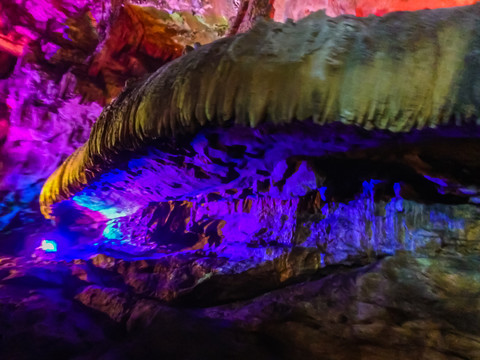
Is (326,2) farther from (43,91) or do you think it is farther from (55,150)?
(55,150)

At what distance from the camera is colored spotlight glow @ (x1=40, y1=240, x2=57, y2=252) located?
4.53 m

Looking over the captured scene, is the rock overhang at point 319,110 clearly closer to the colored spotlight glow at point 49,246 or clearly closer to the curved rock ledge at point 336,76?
the curved rock ledge at point 336,76

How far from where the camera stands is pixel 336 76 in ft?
4.31

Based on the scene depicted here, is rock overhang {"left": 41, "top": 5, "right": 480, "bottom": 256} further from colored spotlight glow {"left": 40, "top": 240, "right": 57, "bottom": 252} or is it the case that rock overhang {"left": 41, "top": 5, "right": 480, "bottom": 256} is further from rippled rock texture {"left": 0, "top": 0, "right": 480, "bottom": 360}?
colored spotlight glow {"left": 40, "top": 240, "right": 57, "bottom": 252}

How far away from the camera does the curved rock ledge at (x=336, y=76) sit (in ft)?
4.00

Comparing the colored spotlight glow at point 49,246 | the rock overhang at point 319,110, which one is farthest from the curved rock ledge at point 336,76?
the colored spotlight glow at point 49,246

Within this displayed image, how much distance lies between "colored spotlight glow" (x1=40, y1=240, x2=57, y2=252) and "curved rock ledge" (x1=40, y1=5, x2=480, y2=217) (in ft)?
12.0

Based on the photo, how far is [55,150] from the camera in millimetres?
4523

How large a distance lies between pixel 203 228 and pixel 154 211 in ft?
2.41

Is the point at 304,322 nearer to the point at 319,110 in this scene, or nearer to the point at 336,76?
the point at 319,110

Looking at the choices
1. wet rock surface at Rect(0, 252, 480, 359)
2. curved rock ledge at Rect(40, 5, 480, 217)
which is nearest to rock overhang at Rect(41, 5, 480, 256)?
curved rock ledge at Rect(40, 5, 480, 217)

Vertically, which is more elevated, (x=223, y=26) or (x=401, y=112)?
(x=223, y=26)

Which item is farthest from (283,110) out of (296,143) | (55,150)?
(55,150)

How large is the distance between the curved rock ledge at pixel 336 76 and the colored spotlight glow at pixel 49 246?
3.66 meters
